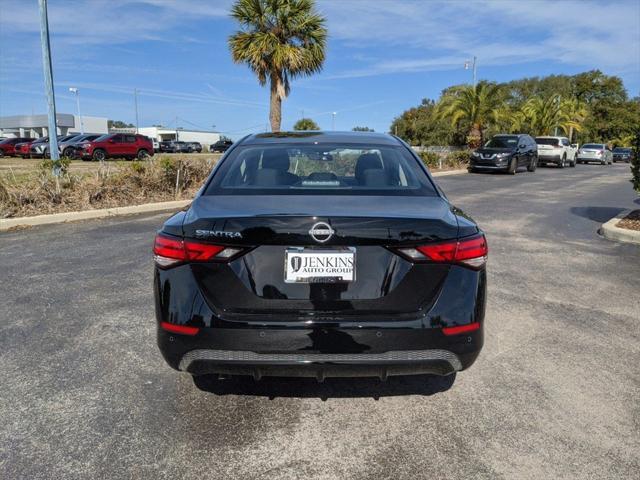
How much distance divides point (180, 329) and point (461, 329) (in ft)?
4.43

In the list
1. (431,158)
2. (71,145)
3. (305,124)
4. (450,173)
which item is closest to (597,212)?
(450,173)

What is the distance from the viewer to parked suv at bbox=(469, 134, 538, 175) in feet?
73.2

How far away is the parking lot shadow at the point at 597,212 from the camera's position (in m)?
10.3

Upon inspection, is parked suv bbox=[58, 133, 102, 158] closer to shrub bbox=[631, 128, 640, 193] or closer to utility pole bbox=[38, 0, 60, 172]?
utility pole bbox=[38, 0, 60, 172]

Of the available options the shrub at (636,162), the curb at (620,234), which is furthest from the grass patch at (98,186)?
the shrub at (636,162)

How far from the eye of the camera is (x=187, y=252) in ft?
7.99

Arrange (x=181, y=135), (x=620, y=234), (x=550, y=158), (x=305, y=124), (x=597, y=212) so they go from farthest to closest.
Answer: (x=181, y=135), (x=305, y=124), (x=550, y=158), (x=597, y=212), (x=620, y=234)

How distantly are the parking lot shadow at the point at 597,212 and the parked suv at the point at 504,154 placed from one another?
428 inches

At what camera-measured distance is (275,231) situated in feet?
7.73

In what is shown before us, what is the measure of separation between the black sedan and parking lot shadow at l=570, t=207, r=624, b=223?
8.91 meters

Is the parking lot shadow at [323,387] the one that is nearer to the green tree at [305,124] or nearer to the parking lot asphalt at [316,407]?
the parking lot asphalt at [316,407]

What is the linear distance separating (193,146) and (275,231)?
5439cm

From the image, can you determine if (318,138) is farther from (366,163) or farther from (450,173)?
(450,173)

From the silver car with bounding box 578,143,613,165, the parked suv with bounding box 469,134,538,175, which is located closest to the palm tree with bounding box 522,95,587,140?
the silver car with bounding box 578,143,613,165
